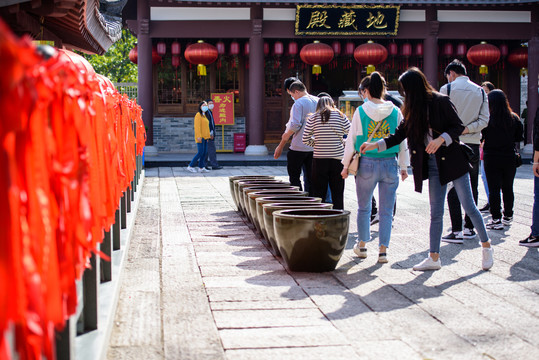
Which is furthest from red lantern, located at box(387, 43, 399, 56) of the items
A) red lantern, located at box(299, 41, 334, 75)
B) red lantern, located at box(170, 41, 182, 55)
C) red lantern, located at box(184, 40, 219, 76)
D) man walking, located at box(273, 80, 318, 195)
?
man walking, located at box(273, 80, 318, 195)

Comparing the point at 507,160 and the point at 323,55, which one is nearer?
the point at 507,160

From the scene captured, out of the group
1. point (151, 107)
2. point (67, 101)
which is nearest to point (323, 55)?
point (151, 107)

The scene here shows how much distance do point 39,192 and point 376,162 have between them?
4.43m

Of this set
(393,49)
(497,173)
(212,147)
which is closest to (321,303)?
(497,173)

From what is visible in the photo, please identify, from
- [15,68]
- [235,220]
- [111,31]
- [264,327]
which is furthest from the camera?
[111,31]

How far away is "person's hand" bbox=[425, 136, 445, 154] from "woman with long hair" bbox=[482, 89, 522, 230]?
2.43 metres

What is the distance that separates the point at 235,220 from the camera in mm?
8648

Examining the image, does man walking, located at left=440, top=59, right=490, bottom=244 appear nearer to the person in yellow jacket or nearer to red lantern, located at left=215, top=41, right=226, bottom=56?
the person in yellow jacket

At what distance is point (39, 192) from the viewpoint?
2.04 metres

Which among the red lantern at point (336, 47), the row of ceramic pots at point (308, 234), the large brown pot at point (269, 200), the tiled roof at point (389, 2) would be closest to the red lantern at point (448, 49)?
the tiled roof at point (389, 2)

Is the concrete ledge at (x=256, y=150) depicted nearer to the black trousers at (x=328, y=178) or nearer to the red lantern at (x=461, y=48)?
the red lantern at (x=461, y=48)

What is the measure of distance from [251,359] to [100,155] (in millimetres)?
1294

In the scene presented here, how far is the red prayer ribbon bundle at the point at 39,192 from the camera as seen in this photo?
1.74 metres

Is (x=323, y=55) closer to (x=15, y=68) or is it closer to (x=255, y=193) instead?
(x=255, y=193)
